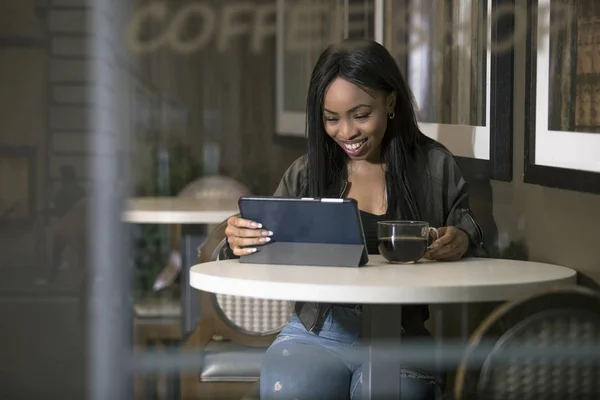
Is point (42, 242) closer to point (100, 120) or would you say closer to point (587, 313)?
point (100, 120)

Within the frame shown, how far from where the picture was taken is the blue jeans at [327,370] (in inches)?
67.9

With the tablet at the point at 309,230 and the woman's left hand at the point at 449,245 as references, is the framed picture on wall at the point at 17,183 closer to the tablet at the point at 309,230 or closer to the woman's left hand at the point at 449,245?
the tablet at the point at 309,230

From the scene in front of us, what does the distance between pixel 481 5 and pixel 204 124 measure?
1.51ft

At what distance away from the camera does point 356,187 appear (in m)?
1.71

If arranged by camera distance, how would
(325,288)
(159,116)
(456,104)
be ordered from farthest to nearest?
(456,104) → (159,116) → (325,288)

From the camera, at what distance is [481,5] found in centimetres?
172

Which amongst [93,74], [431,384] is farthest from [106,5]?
[431,384]

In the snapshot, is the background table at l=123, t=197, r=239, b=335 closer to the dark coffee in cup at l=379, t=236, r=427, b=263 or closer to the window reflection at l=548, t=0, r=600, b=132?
the dark coffee in cup at l=379, t=236, r=427, b=263

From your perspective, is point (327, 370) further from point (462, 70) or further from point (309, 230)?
point (462, 70)

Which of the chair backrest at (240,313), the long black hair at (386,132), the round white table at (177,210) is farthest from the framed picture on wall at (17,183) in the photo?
the long black hair at (386,132)

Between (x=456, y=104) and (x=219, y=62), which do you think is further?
(x=456, y=104)

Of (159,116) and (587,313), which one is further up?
(159,116)

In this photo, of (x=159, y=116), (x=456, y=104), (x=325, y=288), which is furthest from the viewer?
(x=456, y=104)

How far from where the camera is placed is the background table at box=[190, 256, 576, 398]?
1.57 metres
